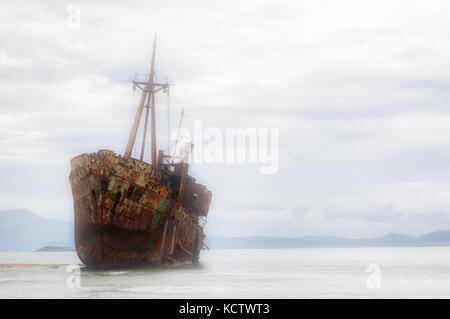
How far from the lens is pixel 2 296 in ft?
79.8

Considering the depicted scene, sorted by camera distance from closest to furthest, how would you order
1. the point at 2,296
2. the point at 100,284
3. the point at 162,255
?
1. the point at 2,296
2. the point at 100,284
3. the point at 162,255

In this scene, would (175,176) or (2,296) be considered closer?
(2,296)

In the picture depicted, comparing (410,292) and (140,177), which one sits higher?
(140,177)

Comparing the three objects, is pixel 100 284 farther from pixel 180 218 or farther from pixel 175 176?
pixel 175 176

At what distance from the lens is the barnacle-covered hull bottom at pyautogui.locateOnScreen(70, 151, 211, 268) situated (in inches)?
1104

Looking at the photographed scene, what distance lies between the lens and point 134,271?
29.8 m

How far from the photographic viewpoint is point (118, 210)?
92.2 ft

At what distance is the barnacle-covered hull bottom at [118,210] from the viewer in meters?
28.0
